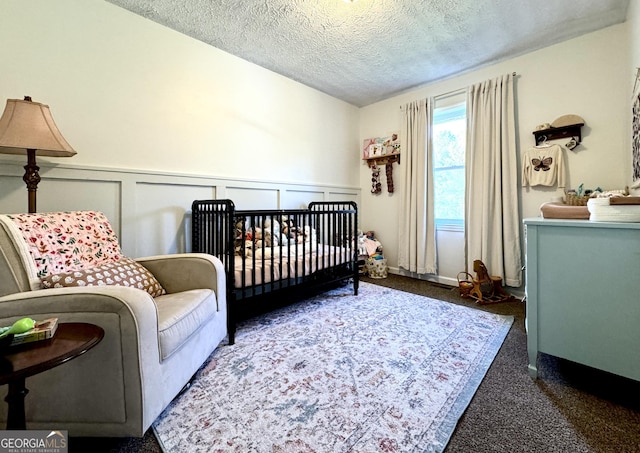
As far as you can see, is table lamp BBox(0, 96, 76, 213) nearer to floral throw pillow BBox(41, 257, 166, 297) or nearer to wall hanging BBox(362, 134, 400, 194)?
floral throw pillow BBox(41, 257, 166, 297)

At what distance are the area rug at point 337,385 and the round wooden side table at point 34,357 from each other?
0.48 m

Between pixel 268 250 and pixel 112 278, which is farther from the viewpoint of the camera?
pixel 268 250

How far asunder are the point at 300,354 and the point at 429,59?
117 inches

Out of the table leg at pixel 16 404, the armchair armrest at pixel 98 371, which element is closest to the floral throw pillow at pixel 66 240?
the armchair armrest at pixel 98 371

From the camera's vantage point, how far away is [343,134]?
3791mm

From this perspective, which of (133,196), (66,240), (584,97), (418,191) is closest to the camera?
(66,240)

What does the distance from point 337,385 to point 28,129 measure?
207 cm

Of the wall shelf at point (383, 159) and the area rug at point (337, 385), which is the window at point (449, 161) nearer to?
the wall shelf at point (383, 159)

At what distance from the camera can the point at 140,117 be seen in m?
2.09

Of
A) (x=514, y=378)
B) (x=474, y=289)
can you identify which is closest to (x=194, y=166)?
(x=514, y=378)

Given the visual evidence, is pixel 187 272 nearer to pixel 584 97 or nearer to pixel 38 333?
pixel 38 333

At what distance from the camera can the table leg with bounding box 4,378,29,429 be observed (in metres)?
0.74

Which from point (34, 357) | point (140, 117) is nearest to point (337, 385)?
point (34, 357)

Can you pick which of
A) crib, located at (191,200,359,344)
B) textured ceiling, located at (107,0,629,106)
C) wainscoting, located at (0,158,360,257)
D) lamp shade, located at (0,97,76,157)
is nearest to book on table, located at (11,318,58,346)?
crib, located at (191,200,359,344)
